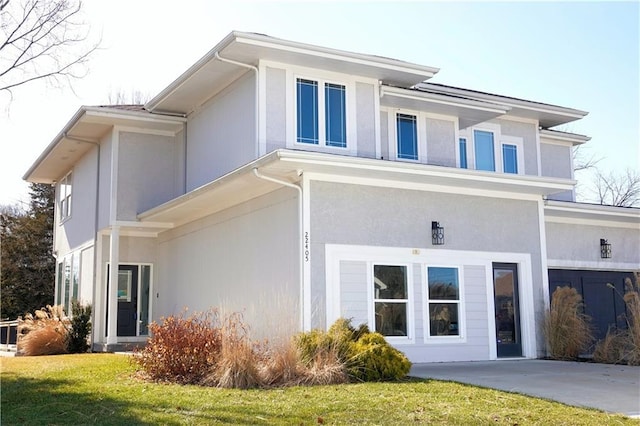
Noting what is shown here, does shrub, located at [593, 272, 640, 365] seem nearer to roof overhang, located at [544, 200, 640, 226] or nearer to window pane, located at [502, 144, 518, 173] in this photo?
roof overhang, located at [544, 200, 640, 226]

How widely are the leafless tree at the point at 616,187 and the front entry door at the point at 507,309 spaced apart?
92.3 feet

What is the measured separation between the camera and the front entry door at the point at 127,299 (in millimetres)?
18844

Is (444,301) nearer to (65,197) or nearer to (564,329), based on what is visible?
(564,329)

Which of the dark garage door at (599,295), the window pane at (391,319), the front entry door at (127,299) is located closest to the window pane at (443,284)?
the window pane at (391,319)

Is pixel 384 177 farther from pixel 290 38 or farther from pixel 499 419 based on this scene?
pixel 499 419

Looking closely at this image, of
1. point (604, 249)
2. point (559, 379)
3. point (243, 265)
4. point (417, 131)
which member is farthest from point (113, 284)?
point (604, 249)

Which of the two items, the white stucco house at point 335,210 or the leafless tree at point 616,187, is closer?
the white stucco house at point 335,210

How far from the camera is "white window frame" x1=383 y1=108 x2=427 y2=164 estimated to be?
51.3 ft

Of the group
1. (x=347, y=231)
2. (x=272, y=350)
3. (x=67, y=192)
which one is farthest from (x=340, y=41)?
(x=67, y=192)

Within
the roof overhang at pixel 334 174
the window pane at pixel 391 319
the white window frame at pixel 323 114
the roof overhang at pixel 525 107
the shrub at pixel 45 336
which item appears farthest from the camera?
the roof overhang at pixel 525 107

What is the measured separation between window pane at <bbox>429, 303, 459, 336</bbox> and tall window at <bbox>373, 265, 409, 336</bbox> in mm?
616

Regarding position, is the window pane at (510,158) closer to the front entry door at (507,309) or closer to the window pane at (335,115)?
the front entry door at (507,309)

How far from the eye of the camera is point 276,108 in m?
13.5

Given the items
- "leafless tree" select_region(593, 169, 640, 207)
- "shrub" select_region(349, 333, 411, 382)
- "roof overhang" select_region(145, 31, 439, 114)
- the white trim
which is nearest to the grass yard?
"shrub" select_region(349, 333, 411, 382)
